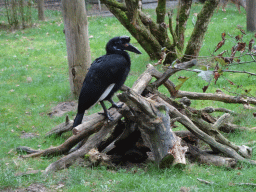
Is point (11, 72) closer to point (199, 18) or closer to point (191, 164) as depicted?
point (199, 18)

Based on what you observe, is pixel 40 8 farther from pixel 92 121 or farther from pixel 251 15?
pixel 92 121

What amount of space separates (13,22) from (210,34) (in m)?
8.69

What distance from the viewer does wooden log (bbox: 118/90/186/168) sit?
3.94m

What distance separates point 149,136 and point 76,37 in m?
3.81

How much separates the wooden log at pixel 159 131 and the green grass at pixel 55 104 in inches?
7.3

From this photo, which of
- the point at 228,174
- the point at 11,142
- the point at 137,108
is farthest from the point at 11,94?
the point at 228,174

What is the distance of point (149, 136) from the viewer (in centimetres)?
412

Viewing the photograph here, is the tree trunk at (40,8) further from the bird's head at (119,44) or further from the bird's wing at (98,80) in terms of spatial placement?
the bird's wing at (98,80)

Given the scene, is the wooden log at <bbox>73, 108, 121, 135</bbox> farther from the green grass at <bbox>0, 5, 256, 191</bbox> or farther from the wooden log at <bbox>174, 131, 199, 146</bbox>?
the wooden log at <bbox>174, 131, 199, 146</bbox>

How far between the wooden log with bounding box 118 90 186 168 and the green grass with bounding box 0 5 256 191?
186 millimetres

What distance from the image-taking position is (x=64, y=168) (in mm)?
4211

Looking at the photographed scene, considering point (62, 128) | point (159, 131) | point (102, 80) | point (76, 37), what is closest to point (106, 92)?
point (102, 80)

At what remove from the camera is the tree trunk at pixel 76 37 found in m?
7.07

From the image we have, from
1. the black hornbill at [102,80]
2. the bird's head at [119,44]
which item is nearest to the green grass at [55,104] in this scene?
the black hornbill at [102,80]
